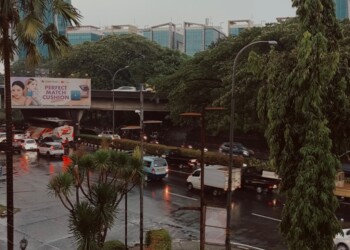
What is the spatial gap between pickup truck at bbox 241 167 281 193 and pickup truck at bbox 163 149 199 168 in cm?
903

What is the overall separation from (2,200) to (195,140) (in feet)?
137

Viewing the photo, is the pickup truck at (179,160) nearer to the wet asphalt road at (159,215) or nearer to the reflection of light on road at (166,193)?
the wet asphalt road at (159,215)

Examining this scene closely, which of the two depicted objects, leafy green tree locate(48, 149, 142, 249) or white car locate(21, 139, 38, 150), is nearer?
leafy green tree locate(48, 149, 142, 249)

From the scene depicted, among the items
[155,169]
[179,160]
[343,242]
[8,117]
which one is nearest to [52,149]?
[179,160]

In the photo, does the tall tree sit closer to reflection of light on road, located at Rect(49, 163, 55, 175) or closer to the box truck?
the box truck

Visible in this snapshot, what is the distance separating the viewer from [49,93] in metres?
56.9

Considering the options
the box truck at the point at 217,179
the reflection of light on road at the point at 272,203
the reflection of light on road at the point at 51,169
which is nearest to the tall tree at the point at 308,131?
the reflection of light on road at the point at 272,203

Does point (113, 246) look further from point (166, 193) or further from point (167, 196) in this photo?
point (166, 193)

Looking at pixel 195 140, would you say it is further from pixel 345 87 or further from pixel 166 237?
pixel 345 87

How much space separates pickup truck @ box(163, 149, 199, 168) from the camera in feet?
135

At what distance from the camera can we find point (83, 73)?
7938 cm

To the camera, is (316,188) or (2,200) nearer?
(316,188)

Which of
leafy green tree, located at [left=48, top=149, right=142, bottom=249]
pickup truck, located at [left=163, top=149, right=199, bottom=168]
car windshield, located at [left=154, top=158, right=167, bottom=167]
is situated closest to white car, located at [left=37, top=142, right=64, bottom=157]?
pickup truck, located at [left=163, top=149, right=199, bottom=168]

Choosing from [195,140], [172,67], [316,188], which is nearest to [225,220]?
[316,188]
